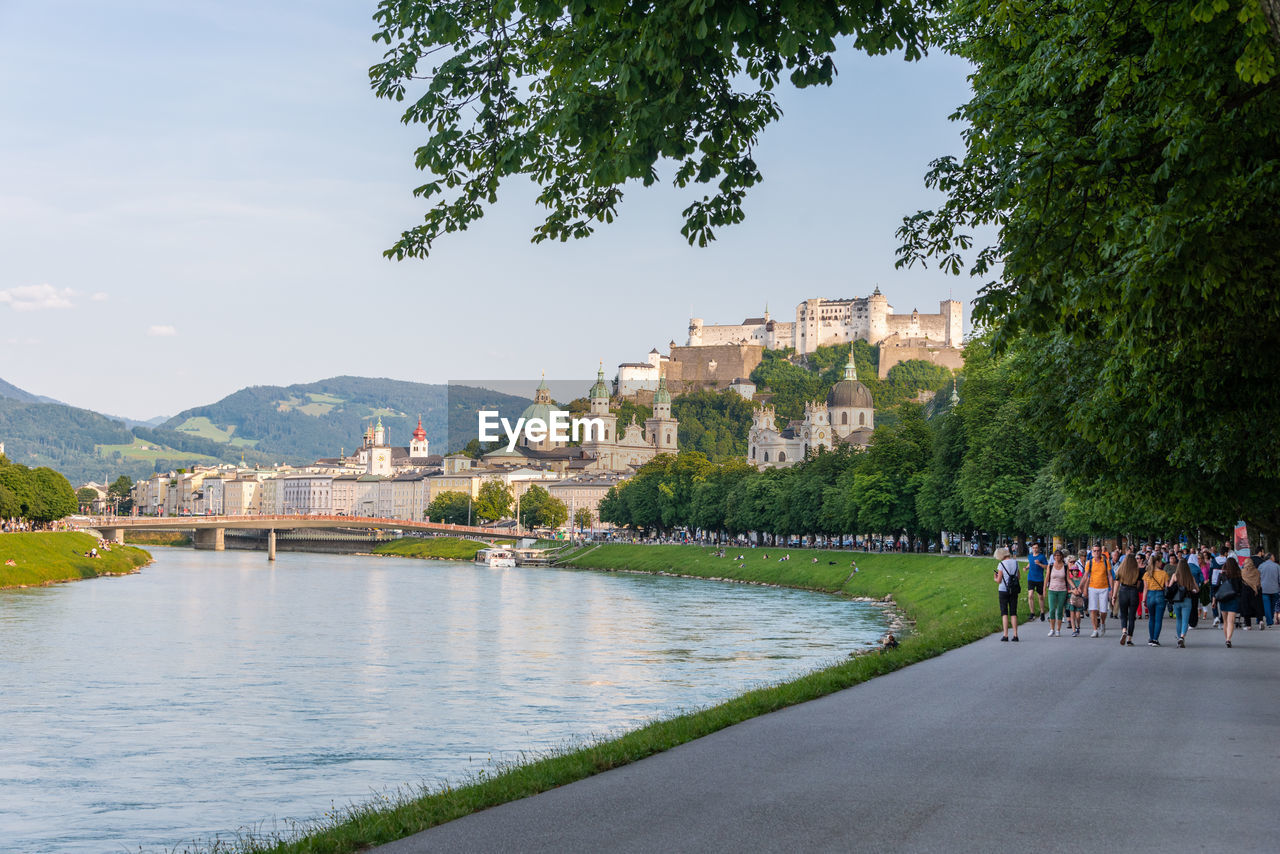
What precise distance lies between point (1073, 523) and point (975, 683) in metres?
29.7

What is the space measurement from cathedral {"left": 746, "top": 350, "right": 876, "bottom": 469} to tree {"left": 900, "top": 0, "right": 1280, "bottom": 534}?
157952 mm

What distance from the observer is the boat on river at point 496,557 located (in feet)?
341

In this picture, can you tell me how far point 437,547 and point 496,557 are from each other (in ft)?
66.9

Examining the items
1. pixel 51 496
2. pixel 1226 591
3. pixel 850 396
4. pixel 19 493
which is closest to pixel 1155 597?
pixel 1226 591

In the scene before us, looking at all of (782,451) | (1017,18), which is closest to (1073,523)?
(1017,18)

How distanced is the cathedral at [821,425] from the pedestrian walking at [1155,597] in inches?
5951

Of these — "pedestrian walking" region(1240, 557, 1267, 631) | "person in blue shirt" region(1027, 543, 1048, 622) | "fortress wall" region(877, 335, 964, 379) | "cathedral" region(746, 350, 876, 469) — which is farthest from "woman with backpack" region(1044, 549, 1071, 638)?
"fortress wall" region(877, 335, 964, 379)

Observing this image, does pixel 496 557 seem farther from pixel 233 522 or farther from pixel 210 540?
pixel 210 540

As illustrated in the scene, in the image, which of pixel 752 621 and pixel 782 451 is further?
pixel 782 451

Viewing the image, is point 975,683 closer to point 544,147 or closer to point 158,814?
point 544,147

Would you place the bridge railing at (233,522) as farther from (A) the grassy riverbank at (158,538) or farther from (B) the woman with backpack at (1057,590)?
(B) the woman with backpack at (1057,590)

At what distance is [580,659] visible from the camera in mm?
31719

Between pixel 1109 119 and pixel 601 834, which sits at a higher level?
pixel 1109 119

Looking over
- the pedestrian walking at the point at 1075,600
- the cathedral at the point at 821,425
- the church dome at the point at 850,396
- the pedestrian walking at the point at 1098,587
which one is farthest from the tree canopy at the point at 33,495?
the church dome at the point at 850,396
